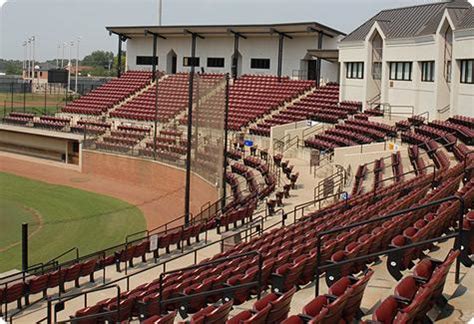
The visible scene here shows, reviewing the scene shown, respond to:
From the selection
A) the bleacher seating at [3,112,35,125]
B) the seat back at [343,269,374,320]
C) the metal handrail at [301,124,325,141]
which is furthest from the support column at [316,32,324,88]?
the seat back at [343,269,374,320]

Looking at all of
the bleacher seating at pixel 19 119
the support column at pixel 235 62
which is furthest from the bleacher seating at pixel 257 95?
the bleacher seating at pixel 19 119

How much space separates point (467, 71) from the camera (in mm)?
30500

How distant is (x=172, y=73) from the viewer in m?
60.2

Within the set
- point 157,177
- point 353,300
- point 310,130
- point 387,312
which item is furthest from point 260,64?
point 387,312

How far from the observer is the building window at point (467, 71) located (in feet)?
98.3

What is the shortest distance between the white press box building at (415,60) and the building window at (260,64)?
11731mm

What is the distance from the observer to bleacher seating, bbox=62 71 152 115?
5316 centimetres

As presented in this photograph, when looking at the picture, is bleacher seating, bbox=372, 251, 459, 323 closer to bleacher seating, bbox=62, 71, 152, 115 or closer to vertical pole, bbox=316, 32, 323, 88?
vertical pole, bbox=316, 32, 323, 88

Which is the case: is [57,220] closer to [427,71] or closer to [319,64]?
[427,71]

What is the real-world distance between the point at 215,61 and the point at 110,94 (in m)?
10.1

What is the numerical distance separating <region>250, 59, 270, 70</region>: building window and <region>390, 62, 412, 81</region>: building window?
17.1 m

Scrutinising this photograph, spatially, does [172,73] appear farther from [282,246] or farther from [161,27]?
[282,246]

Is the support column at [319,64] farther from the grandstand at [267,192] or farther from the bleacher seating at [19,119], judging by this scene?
the bleacher seating at [19,119]

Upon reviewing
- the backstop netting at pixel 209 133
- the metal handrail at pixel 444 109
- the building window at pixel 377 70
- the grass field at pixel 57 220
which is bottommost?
the grass field at pixel 57 220
